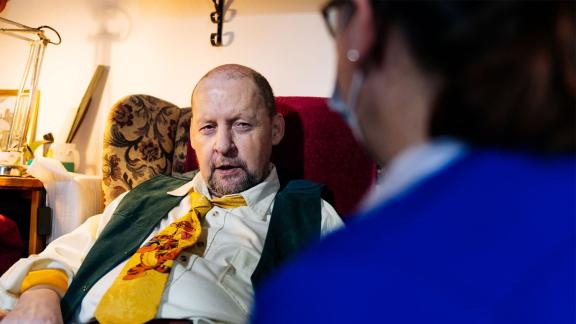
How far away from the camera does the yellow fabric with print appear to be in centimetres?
119

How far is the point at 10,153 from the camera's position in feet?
6.51

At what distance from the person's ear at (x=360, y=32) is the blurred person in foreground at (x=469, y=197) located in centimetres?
2

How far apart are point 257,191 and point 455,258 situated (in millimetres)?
1207

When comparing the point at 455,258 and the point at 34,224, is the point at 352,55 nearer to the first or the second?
the point at 455,258

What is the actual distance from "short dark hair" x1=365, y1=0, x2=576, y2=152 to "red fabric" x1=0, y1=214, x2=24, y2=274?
169 centimetres

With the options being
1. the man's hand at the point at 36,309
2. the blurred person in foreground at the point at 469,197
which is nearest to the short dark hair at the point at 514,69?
the blurred person in foreground at the point at 469,197

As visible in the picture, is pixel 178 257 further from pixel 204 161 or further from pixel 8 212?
pixel 8 212

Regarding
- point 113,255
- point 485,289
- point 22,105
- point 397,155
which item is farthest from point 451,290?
point 22,105

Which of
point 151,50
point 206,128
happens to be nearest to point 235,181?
point 206,128

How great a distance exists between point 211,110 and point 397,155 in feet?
3.80

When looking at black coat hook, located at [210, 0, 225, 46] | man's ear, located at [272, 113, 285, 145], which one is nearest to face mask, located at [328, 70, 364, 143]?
man's ear, located at [272, 113, 285, 145]

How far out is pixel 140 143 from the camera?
1831 millimetres

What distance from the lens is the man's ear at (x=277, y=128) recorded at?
1652 millimetres

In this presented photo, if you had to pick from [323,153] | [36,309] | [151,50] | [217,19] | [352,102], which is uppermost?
[217,19]
